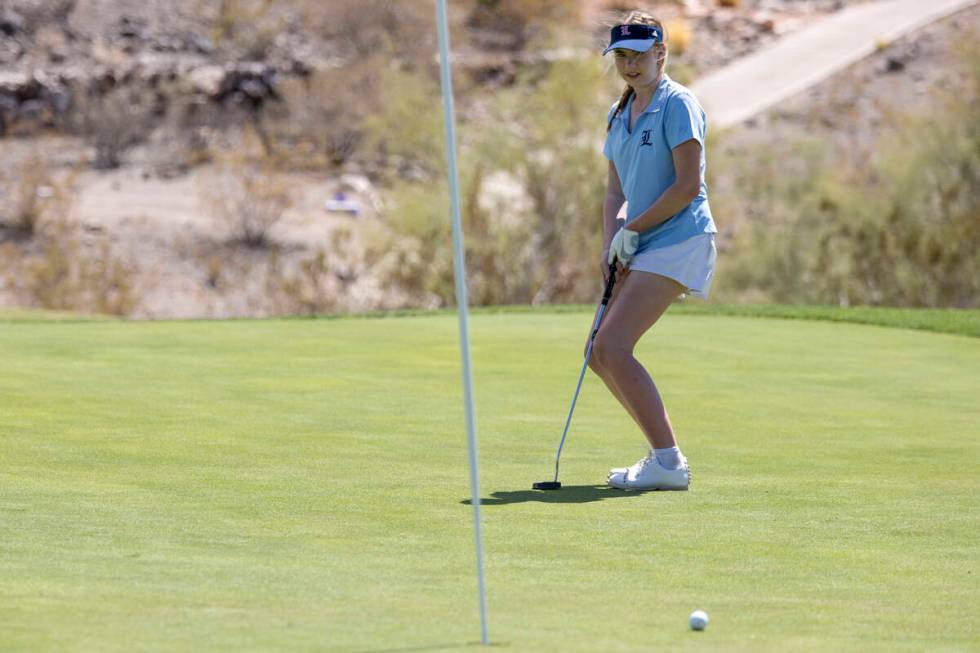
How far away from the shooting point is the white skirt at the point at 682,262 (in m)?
6.92

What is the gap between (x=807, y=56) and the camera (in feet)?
158

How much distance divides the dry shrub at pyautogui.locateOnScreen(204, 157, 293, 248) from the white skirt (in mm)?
26612

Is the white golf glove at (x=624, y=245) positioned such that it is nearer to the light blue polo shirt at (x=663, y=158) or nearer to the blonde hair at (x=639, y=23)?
the light blue polo shirt at (x=663, y=158)

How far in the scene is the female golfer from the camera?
6836 mm

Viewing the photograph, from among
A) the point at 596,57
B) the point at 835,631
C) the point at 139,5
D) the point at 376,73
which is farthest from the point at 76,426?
the point at 139,5

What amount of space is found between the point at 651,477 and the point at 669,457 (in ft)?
0.35

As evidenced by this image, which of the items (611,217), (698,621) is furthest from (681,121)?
(698,621)

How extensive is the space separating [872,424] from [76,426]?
3972 mm

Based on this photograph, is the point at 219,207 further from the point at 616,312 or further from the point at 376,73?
the point at 616,312

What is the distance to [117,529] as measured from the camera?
570cm

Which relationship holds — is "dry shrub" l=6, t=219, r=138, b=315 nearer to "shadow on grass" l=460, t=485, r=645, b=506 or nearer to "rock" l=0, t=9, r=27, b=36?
"rock" l=0, t=9, r=27, b=36

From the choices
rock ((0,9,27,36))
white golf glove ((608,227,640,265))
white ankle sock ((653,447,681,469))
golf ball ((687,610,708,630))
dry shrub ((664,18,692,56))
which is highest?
rock ((0,9,27,36))

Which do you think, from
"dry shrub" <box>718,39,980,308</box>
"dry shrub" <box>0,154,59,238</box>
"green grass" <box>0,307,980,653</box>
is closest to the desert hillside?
"dry shrub" <box>0,154,59,238</box>

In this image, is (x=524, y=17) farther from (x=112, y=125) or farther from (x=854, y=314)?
(x=854, y=314)
